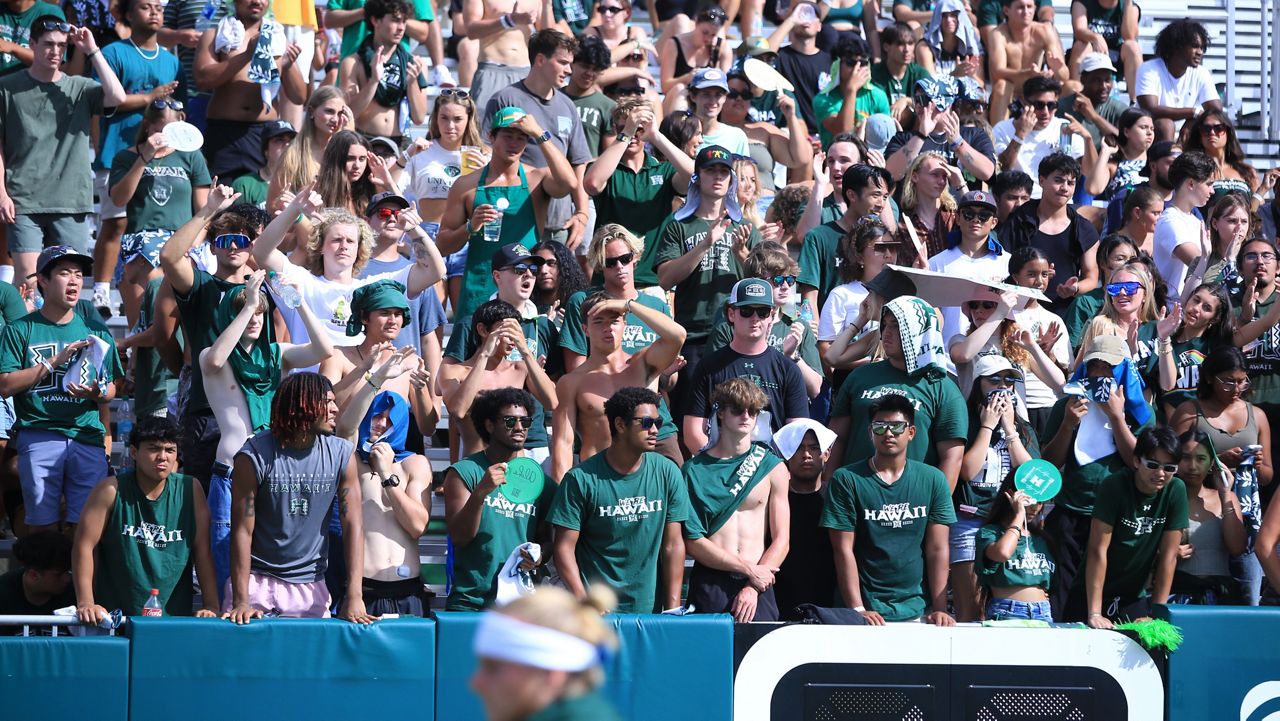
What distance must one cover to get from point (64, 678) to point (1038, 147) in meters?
8.64

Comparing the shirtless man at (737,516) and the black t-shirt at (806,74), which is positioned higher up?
the black t-shirt at (806,74)

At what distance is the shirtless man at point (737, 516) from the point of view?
7.98 m

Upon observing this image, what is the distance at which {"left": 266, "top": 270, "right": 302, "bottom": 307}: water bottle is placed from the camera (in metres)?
8.12

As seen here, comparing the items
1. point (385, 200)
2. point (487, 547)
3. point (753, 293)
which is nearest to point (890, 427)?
point (753, 293)

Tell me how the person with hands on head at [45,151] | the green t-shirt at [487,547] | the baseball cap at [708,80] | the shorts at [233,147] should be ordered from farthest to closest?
the baseball cap at [708,80] → the shorts at [233,147] → the person with hands on head at [45,151] → the green t-shirt at [487,547]

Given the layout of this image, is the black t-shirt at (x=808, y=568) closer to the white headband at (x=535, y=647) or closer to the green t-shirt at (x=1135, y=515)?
the green t-shirt at (x=1135, y=515)

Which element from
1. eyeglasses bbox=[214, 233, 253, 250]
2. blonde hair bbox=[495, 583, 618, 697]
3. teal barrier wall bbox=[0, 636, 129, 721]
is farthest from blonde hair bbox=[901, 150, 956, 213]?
blonde hair bbox=[495, 583, 618, 697]

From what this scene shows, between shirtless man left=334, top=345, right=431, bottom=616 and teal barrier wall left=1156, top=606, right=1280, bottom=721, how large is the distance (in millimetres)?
3392

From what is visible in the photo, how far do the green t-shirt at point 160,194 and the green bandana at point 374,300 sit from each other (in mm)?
2413

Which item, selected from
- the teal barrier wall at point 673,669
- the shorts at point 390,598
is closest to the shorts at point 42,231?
the shorts at point 390,598

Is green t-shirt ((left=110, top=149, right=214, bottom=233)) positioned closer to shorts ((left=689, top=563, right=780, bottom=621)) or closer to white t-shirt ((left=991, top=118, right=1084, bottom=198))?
shorts ((left=689, top=563, right=780, bottom=621))

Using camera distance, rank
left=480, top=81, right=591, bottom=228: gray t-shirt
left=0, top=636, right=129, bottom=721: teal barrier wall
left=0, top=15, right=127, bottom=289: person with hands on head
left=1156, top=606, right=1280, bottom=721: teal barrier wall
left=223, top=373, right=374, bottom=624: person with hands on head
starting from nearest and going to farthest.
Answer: left=0, top=636, right=129, bottom=721: teal barrier wall → left=223, top=373, right=374, bottom=624: person with hands on head → left=1156, top=606, right=1280, bottom=721: teal barrier wall → left=0, top=15, right=127, bottom=289: person with hands on head → left=480, top=81, right=591, bottom=228: gray t-shirt

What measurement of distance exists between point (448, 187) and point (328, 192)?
3.84 ft

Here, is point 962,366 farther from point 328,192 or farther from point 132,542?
point 132,542
